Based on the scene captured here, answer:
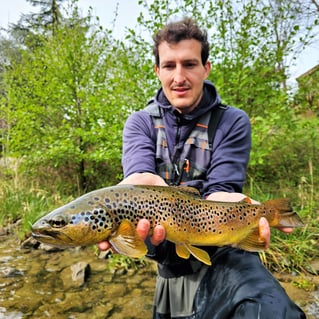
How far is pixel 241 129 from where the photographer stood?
8.70ft

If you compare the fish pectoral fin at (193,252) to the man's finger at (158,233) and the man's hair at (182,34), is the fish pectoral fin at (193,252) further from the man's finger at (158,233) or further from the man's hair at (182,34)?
the man's hair at (182,34)

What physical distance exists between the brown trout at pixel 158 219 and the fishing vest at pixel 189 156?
20.1 inches

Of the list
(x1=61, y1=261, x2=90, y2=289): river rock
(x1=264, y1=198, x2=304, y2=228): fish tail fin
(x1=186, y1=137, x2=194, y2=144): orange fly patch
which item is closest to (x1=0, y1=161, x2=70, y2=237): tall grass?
(x1=61, y1=261, x2=90, y2=289): river rock

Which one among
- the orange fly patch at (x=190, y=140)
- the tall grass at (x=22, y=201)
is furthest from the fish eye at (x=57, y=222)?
the tall grass at (x=22, y=201)

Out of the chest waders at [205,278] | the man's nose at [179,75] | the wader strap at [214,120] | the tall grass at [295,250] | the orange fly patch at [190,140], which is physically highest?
the man's nose at [179,75]

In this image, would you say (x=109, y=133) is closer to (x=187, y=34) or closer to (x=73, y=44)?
(x=73, y=44)

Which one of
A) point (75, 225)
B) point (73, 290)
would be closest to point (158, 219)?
point (75, 225)

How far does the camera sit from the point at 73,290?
3936mm

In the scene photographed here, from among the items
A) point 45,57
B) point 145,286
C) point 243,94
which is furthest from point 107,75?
point 145,286

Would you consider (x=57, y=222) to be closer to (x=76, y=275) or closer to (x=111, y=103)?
(x=76, y=275)

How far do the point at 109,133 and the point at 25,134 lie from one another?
2179mm

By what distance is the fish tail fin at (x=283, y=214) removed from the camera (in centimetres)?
209

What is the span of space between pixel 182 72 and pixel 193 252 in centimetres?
140

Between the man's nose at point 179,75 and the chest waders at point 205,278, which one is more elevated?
the man's nose at point 179,75
